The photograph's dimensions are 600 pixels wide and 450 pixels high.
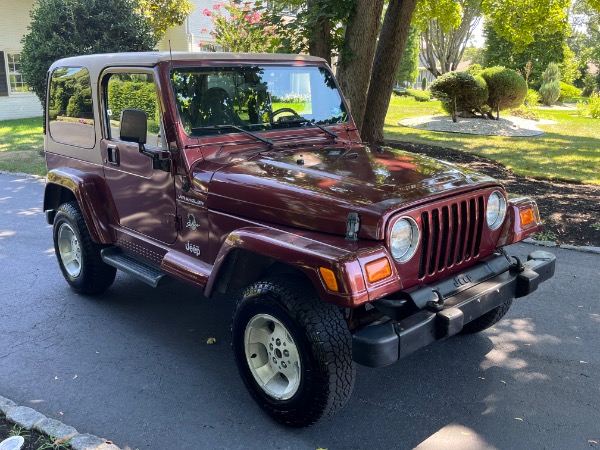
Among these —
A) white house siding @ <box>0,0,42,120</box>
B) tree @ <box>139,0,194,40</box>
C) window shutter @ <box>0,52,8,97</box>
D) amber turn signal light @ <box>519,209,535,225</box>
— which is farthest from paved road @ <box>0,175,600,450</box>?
window shutter @ <box>0,52,8,97</box>

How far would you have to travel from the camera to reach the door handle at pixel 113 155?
4453mm

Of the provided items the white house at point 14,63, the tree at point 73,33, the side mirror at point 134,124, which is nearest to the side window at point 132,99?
the side mirror at point 134,124

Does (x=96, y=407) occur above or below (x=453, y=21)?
below

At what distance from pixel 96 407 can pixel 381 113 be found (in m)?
8.60

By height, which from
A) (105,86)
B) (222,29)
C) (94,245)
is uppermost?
(222,29)

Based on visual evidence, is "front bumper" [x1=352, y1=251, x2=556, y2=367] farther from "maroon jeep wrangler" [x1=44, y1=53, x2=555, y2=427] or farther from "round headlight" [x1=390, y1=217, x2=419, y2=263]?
"round headlight" [x1=390, y1=217, x2=419, y2=263]

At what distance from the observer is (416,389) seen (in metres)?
3.73

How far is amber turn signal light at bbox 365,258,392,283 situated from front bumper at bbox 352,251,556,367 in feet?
0.65

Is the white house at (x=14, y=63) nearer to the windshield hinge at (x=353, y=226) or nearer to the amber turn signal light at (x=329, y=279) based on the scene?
the windshield hinge at (x=353, y=226)

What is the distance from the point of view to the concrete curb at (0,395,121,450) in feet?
10.2

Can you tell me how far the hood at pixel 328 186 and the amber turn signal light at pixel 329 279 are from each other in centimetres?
32

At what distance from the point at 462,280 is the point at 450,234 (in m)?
0.30

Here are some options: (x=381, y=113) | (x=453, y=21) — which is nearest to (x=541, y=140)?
(x=453, y=21)

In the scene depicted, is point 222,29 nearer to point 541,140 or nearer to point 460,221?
point 541,140
